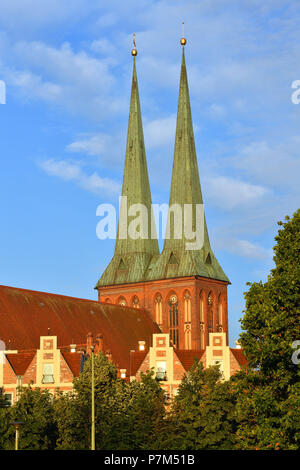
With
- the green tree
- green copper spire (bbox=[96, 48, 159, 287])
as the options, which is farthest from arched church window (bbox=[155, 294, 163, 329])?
the green tree

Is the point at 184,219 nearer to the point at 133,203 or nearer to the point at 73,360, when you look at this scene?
the point at 133,203

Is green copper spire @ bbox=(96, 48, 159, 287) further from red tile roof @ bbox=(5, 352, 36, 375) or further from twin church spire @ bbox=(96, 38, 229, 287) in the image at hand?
red tile roof @ bbox=(5, 352, 36, 375)

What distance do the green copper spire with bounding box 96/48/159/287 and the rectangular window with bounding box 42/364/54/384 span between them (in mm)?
45767

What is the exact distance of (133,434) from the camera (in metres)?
56.3

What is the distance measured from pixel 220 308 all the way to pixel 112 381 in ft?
179

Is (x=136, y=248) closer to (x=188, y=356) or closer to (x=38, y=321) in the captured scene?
(x=38, y=321)

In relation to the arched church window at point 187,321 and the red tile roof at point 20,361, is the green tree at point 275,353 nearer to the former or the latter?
the red tile roof at point 20,361

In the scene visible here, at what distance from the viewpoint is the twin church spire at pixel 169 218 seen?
379 feet

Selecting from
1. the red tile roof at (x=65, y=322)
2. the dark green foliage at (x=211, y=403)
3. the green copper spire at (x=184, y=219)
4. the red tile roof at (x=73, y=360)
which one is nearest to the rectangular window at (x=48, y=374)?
the red tile roof at (x=73, y=360)

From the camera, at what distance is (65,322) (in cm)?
9500

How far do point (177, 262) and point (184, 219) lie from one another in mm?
5475

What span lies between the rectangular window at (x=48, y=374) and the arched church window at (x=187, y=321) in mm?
41128
